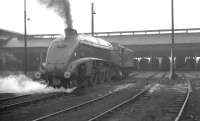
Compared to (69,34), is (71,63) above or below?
below

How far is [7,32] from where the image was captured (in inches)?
2350

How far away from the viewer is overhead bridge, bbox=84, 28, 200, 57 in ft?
161

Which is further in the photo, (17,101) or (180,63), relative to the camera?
(180,63)

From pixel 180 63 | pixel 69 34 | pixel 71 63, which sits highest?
pixel 69 34

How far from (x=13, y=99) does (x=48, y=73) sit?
263 centimetres

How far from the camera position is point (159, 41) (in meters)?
50.5

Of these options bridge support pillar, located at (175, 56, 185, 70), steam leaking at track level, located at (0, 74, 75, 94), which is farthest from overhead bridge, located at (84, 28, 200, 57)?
steam leaking at track level, located at (0, 74, 75, 94)

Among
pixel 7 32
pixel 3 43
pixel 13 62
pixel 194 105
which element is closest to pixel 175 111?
pixel 194 105

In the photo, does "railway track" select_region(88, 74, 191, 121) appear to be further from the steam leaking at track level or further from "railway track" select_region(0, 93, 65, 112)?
the steam leaking at track level

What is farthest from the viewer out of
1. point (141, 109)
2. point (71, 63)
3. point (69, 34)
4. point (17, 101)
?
point (69, 34)

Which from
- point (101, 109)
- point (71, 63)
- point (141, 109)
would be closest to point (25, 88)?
point (71, 63)

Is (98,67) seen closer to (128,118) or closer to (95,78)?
(95,78)

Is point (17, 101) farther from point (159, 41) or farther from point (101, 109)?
point (159, 41)

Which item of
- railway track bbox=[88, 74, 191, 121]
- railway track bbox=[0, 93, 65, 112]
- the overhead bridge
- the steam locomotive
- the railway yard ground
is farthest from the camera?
the overhead bridge
